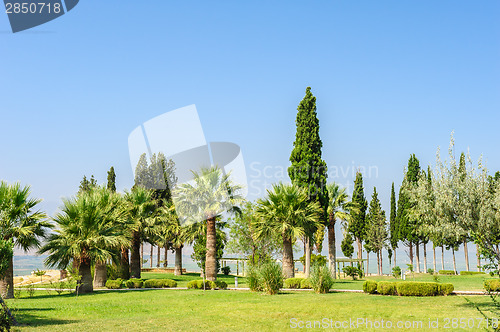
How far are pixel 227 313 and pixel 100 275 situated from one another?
65.9 feet

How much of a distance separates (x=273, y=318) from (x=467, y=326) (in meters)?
6.25

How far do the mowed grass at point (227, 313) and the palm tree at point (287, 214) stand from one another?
12085 mm

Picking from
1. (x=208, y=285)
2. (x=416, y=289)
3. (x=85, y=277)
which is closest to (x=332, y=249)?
(x=208, y=285)

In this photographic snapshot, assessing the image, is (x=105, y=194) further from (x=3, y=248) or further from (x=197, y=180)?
(x=3, y=248)

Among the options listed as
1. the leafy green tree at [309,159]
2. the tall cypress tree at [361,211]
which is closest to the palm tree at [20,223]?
the leafy green tree at [309,159]

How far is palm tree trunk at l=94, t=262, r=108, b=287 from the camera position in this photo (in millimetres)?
34344

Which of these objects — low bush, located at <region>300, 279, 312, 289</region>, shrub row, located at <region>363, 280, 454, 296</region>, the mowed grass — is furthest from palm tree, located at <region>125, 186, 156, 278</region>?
shrub row, located at <region>363, 280, 454, 296</region>

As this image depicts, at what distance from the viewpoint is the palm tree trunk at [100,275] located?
34.3 m

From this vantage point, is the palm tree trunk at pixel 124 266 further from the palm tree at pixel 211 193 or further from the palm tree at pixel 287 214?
the palm tree at pixel 287 214

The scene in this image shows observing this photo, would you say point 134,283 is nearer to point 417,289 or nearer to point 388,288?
point 388,288

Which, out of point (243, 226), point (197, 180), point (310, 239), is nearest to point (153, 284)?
point (197, 180)

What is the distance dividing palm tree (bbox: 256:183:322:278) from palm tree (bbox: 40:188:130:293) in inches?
433

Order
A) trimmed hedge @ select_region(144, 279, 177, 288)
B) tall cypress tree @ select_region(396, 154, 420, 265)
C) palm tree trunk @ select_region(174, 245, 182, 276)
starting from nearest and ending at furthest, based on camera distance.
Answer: trimmed hedge @ select_region(144, 279, 177, 288)
palm tree trunk @ select_region(174, 245, 182, 276)
tall cypress tree @ select_region(396, 154, 420, 265)

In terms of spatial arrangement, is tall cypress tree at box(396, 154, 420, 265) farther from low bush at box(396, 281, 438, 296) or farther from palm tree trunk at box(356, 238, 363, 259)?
low bush at box(396, 281, 438, 296)
